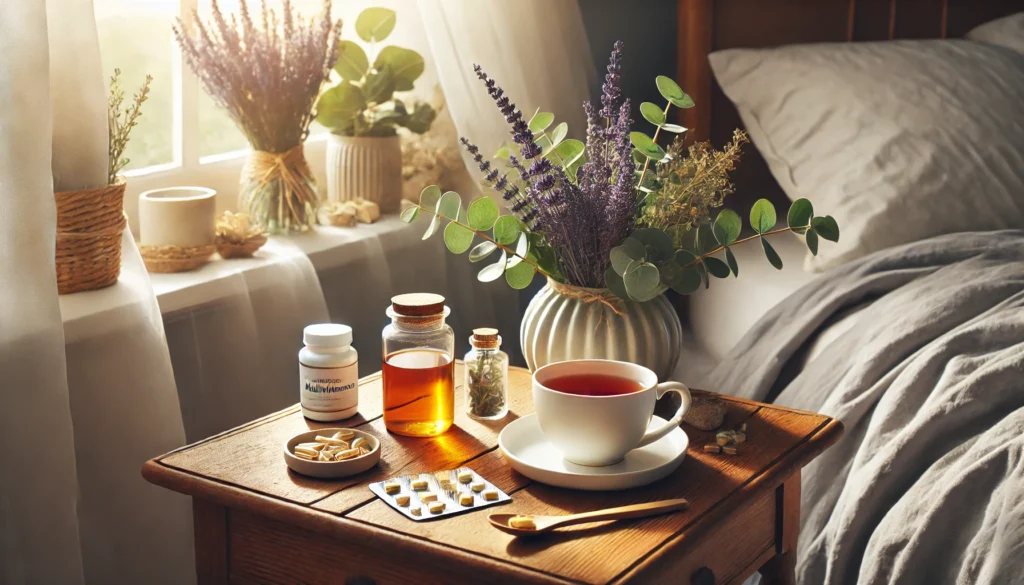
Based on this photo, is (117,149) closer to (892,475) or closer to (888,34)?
(892,475)

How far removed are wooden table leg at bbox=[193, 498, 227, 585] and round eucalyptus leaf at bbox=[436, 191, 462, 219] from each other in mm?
401

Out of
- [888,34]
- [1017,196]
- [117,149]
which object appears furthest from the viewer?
[888,34]

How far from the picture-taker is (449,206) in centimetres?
121

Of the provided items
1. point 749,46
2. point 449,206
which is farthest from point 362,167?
point 749,46


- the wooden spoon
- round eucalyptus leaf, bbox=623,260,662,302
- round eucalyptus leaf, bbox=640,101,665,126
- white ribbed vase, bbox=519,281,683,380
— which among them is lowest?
the wooden spoon

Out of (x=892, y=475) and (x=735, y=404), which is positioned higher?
(x=735, y=404)

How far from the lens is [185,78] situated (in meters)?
1.84

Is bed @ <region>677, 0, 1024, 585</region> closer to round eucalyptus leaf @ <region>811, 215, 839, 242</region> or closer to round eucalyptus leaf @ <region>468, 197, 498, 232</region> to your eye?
round eucalyptus leaf @ <region>811, 215, 839, 242</region>

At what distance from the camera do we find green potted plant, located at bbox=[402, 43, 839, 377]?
1.12 metres

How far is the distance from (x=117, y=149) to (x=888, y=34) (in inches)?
71.4

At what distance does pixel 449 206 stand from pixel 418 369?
212 millimetres

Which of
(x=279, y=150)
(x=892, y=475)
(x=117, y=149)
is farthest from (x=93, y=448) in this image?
(x=892, y=475)

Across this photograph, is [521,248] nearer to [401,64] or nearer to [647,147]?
[647,147]

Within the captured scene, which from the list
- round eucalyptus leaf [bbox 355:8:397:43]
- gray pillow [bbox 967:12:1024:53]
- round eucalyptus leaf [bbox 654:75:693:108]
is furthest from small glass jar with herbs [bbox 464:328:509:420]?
gray pillow [bbox 967:12:1024:53]
